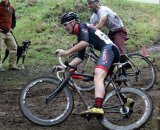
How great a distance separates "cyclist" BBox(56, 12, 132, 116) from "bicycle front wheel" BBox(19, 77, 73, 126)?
498mm

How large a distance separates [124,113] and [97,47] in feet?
4.50

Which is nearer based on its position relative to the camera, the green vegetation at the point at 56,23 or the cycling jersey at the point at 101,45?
the cycling jersey at the point at 101,45

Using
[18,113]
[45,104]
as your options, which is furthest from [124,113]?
[18,113]

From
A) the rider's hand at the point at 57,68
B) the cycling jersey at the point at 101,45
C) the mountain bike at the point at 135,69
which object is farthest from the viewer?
the mountain bike at the point at 135,69

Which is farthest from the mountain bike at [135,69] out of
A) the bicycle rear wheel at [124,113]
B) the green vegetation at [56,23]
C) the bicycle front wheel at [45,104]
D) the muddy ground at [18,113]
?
the green vegetation at [56,23]

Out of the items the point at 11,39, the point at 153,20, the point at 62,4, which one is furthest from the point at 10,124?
the point at 153,20

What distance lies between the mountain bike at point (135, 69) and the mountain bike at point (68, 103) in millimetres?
2151

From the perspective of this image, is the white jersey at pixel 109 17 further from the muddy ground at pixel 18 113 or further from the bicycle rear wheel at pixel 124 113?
the bicycle rear wheel at pixel 124 113

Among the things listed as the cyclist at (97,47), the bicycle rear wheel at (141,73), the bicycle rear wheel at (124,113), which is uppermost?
the cyclist at (97,47)

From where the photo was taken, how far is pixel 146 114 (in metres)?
7.59

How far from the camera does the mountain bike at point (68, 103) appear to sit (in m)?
7.66

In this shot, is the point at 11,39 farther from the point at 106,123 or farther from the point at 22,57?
the point at 106,123

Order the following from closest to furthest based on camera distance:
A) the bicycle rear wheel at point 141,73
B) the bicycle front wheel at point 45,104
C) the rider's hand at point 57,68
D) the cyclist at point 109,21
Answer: the bicycle front wheel at point 45,104 → the rider's hand at point 57,68 → the cyclist at point 109,21 → the bicycle rear wheel at point 141,73

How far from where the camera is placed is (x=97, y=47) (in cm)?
830
